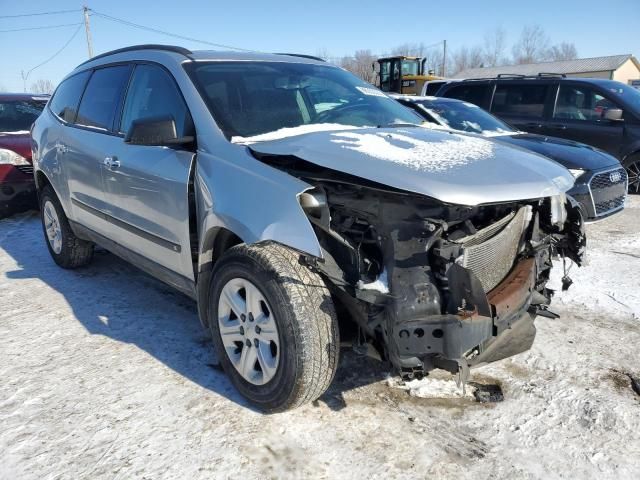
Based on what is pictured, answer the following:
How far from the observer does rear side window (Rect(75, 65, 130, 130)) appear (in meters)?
3.79

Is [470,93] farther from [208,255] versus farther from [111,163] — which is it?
[208,255]

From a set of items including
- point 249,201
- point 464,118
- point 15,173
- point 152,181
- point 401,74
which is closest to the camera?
point 249,201

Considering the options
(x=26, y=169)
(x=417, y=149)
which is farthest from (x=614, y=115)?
(x=26, y=169)

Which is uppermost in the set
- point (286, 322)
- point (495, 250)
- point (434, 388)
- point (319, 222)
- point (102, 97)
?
point (102, 97)

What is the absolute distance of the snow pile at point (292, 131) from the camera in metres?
2.81

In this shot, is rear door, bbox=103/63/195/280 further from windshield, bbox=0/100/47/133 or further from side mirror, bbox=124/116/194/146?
windshield, bbox=0/100/47/133

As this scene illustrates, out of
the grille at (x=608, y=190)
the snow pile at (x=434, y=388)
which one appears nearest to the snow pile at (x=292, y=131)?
the snow pile at (x=434, y=388)

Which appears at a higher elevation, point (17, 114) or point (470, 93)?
point (470, 93)

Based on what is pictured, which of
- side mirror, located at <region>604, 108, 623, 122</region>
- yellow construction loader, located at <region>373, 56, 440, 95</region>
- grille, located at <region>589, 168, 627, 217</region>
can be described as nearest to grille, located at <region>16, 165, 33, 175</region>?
grille, located at <region>589, 168, 627, 217</region>

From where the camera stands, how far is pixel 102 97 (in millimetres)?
4027

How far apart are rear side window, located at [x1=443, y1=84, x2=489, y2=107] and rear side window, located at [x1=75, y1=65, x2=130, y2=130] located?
22.7ft

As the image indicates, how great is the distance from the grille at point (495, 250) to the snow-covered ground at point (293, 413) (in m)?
0.71

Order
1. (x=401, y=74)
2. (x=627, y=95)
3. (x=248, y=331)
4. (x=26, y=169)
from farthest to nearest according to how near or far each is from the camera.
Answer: (x=401, y=74), (x=627, y=95), (x=26, y=169), (x=248, y=331)

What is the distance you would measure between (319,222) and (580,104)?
762 cm
